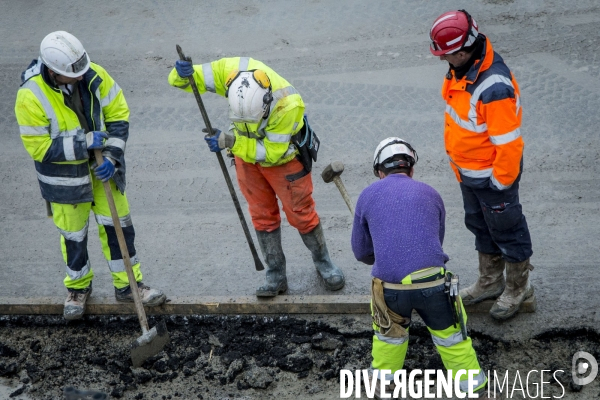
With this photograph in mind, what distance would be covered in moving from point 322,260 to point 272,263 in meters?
0.41

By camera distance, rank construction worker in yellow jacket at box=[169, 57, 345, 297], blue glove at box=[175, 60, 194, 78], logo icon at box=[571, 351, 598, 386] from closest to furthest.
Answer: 1. logo icon at box=[571, 351, 598, 386]
2. construction worker in yellow jacket at box=[169, 57, 345, 297]
3. blue glove at box=[175, 60, 194, 78]

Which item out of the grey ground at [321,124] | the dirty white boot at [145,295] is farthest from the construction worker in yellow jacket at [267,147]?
the dirty white boot at [145,295]

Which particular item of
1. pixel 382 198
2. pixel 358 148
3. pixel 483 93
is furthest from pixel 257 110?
pixel 358 148

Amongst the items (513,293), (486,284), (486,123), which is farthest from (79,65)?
(513,293)

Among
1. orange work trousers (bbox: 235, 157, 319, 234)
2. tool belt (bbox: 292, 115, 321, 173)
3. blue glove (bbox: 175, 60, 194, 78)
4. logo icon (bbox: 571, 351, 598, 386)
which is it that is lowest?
logo icon (bbox: 571, 351, 598, 386)

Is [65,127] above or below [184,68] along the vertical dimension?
below

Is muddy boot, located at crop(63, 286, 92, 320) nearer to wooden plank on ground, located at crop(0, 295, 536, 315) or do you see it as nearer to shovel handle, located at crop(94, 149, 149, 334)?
wooden plank on ground, located at crop(0, 295, 536, 315)

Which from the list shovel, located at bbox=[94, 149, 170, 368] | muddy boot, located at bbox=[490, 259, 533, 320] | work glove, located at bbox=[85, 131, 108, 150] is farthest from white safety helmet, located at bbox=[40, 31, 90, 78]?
muddy boot, located at bbox=[490, 259, 533, 320]

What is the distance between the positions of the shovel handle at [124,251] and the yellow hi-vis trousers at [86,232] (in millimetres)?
153

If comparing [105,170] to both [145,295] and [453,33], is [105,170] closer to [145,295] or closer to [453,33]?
[145,295]

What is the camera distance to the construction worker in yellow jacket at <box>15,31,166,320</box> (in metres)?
5.28

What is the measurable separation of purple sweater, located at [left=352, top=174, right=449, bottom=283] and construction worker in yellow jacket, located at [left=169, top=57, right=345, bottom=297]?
1080 mm

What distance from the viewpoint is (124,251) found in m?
5.64

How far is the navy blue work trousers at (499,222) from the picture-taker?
17.0ft
